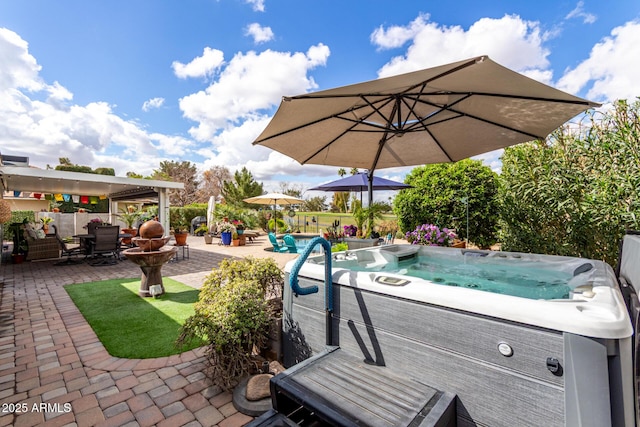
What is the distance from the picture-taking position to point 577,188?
4109 mm

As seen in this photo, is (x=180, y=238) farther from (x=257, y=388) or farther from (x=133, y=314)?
(x=257, y=388)

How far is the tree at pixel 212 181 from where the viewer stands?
32.2 metres

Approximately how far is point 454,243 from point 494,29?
14.2ft

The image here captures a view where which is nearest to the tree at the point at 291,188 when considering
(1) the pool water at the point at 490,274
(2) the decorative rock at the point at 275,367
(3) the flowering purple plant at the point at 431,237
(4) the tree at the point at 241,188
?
(4) the tree at the point at 241,188

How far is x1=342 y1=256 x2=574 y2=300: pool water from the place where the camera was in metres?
2.85

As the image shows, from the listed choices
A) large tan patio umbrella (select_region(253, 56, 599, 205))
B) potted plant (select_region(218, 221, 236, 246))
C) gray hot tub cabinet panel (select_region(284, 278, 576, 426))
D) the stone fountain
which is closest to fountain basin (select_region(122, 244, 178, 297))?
the stone fountain

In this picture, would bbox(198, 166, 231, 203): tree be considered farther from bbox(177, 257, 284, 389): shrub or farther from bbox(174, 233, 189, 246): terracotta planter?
bbox(177, 257, 284, 389): shrub

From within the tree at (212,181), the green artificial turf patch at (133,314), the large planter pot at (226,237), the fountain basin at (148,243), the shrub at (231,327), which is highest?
the tree at (212,181)

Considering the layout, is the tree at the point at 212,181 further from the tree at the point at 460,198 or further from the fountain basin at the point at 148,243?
the fountain basin at the point at 148,243

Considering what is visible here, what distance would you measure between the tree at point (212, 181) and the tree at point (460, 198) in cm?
2785

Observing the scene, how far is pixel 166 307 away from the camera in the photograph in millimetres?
4379

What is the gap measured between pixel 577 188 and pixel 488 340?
4.09m

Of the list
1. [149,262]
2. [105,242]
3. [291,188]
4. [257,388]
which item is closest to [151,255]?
[149,262]

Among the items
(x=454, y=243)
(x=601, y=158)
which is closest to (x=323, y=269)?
(x=601, y=158)
